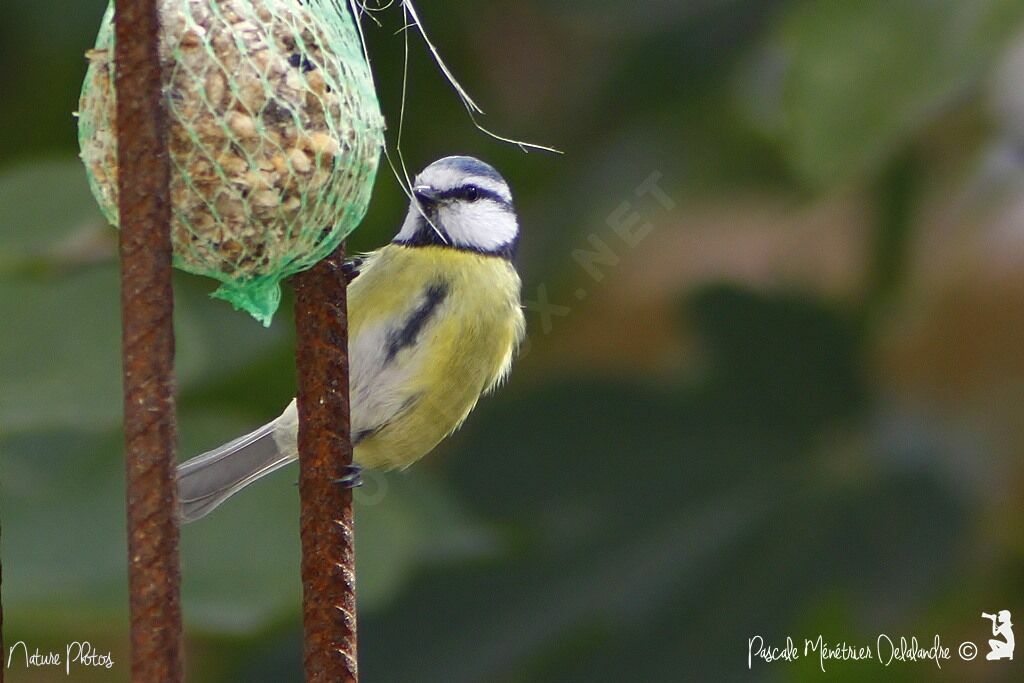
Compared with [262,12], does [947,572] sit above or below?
below

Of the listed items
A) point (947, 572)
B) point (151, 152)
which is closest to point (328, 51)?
point (151, 152)

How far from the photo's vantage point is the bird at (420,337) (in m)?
1.66

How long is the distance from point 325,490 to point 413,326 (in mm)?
604

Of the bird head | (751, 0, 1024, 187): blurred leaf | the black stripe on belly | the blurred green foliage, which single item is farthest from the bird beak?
(751, 0, 1024, 187): blurred leaf

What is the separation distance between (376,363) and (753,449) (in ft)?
1.85

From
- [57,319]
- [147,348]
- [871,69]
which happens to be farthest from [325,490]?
[871,69]

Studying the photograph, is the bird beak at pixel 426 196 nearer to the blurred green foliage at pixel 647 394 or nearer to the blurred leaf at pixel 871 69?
the blurred green foliage at pixel 647 394

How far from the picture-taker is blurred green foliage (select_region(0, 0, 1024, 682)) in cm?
168

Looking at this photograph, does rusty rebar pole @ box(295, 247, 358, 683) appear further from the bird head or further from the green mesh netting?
the bird head

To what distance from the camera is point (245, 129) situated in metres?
1.06

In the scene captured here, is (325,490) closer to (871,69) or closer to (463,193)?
(463,193)

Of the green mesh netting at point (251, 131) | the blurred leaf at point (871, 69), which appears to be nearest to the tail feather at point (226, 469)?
the green mesh netting at point (251, 131)

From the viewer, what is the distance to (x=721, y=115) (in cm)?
207

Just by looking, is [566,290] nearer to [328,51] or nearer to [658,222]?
[658,222]
